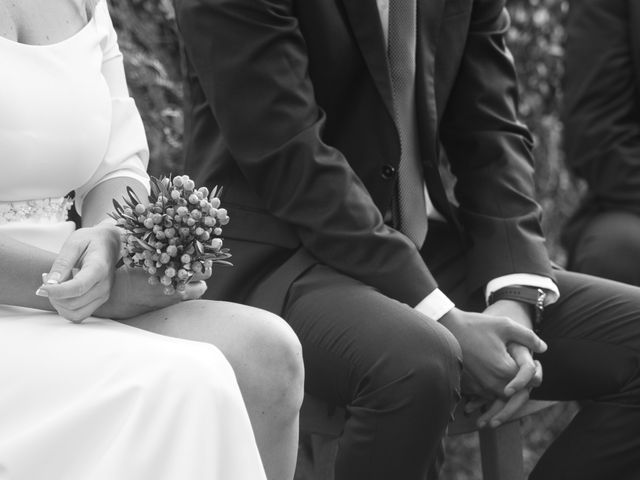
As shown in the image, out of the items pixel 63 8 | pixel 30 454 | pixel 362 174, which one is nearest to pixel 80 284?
pixel 30 454

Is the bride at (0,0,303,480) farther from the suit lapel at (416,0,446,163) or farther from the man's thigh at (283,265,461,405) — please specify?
the suit lapel at (416,0,446,163)

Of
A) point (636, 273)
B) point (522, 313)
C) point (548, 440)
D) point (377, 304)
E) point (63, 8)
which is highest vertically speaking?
point (63, 8)

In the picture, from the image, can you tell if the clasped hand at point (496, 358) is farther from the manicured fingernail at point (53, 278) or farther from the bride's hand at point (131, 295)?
the manicured fingernail at point (53, 278)

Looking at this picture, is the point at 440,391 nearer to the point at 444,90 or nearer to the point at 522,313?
the point at 522,313

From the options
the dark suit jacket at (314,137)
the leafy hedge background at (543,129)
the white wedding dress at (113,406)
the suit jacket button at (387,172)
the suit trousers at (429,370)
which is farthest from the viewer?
the leafy hedge background at (543,129)

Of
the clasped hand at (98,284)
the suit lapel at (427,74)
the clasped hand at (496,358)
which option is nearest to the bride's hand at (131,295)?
the clasped hand at (98,284)

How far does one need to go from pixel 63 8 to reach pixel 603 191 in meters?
1.95

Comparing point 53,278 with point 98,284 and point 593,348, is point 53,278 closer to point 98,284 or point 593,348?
point 98,284

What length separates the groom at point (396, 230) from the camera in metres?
2.60

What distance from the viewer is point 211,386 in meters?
1.96

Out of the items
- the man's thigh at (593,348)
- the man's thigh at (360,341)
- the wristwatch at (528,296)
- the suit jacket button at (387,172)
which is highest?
the suit jacket button at (387,172)

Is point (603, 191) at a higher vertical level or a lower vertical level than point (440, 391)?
lower

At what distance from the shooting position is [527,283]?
304 centimetres

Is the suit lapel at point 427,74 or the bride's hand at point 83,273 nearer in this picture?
the bride's hand at point 83,273
